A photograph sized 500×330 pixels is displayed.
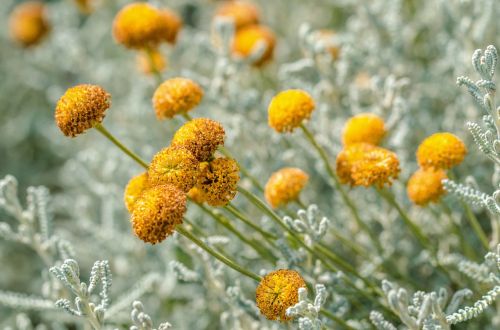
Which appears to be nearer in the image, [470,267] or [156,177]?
[156,177]

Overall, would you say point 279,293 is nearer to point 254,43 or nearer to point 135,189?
point 135,189

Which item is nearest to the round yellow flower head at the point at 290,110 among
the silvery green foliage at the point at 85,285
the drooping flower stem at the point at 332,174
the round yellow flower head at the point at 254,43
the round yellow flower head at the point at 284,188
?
the drooping flower stem at the point at 332,174

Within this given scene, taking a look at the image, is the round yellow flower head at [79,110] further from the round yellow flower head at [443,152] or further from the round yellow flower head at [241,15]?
the round yellow flower head at [241,15]

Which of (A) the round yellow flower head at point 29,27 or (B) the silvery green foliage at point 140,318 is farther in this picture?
(A) the round yellow flower head at point 29,27

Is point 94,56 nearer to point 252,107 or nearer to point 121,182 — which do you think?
point 121,182

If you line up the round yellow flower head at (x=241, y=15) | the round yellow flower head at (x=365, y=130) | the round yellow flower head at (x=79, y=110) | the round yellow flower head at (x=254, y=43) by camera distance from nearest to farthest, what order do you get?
1. the round yellow flower head at (x=79, y=110)
2. the round yellow flower head at (x=365, y=130)
3. the round yellow flower head at (x=254, y=43)
4. the round yellow flower head at (x=241, y=15)

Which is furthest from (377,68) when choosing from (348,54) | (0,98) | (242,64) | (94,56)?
(0,98)

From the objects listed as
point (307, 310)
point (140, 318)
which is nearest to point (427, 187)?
point (307, 310)

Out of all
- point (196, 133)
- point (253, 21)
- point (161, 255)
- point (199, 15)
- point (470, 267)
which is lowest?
point (470, 267)
